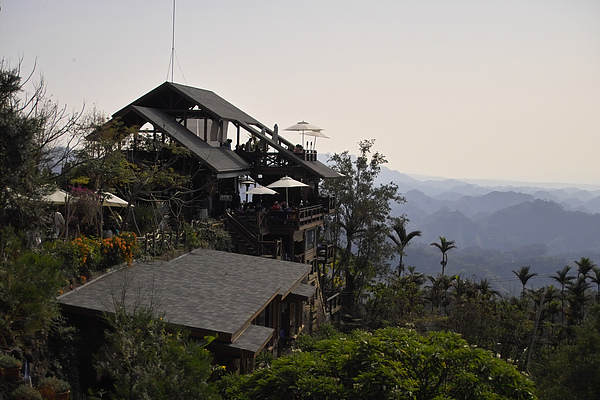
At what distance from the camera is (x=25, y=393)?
10.5 metres

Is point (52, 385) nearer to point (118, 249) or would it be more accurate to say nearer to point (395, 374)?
point (118, 249)

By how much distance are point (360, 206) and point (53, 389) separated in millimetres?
28601

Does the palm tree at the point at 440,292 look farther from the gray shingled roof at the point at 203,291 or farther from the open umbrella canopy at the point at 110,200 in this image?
the open umbrella canopy at the point at 110,200

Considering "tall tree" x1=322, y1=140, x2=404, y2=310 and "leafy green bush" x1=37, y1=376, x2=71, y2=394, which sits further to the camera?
"tall tree" x1=322, y1=140, x2=404, y2=310

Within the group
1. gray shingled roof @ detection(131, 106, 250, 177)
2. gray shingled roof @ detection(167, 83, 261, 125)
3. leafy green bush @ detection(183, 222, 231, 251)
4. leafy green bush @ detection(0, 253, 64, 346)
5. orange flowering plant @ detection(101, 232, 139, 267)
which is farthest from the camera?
gray shingled roof @ detection(167, 83, 261, 125)

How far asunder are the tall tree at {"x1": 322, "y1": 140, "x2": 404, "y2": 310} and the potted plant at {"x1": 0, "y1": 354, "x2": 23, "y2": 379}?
28682mm

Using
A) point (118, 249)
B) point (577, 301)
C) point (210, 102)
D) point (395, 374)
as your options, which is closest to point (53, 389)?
point (118, 249)

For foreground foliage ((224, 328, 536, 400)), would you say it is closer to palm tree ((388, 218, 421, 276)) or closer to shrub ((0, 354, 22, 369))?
shrub ((0, 354, 22, 369))

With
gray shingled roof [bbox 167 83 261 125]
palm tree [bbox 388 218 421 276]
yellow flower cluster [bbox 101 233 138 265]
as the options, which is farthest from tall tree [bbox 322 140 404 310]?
yellow flower cluster [bbox 101 233 138 265]

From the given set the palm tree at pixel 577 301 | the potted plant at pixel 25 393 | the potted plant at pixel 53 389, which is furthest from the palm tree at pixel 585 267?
the potted plant at pixel 25 393

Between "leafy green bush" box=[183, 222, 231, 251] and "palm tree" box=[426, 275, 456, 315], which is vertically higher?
"leafy green bush" box=[183, 222, 231, 251]

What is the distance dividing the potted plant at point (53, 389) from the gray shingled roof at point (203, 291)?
177 cm

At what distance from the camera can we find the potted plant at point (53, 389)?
11.3m

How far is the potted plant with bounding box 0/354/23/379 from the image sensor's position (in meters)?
10.4
